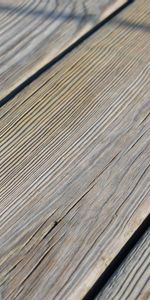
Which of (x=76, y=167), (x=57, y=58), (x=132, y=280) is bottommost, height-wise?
(x=132, y=280)

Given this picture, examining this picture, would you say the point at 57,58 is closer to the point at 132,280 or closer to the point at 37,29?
the point at 37,29

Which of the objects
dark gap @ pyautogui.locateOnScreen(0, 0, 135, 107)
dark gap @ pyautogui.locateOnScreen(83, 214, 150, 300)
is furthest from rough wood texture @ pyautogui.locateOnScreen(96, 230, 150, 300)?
dark gap @ pyautogui.locateOnScreen(0, 0, 135, 107)

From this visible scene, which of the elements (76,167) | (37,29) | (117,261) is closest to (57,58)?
(37,29)

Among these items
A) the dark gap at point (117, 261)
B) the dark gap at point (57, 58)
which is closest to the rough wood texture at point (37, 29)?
the dark gap at point (57, 58)

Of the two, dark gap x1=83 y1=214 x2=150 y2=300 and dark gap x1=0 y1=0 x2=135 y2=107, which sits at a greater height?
dark gap x1=0 y1=0 x2=135 y2=107

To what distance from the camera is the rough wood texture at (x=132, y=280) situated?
0.88 m

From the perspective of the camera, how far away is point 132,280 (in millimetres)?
900

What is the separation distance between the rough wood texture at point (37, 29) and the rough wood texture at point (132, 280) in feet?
1.56

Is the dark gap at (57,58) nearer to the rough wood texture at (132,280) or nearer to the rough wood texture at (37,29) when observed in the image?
the rough wood texture at (37,29)

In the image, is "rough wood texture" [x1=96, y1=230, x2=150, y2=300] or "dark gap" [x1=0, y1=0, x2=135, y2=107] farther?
"dark gap" [x1=0, y1=0, x2=135, y2=107]

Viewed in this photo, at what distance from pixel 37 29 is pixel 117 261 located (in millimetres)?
665

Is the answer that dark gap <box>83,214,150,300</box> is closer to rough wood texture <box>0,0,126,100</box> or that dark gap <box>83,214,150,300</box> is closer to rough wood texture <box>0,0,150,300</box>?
rough wood texture <box>0,0,150,300</box>

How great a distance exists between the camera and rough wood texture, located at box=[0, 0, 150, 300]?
0.92 meters

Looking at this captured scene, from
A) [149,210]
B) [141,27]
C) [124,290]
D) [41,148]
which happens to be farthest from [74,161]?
[141,27]
